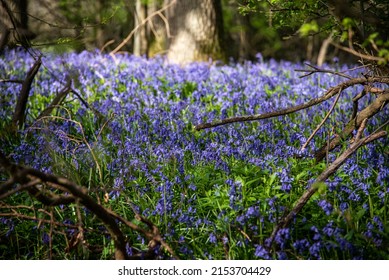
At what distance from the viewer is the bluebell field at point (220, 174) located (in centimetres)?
334

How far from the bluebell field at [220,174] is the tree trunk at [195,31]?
311 centimetres

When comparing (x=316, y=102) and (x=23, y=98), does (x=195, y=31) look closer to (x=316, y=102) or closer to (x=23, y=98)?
(x=23, y=98)

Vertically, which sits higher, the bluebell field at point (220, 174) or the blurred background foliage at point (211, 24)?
the blurred background foliage at point (211, 24)

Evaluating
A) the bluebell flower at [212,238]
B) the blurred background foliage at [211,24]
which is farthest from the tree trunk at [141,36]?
the bluebell flower at [212,238]

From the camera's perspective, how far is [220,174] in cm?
A: 407

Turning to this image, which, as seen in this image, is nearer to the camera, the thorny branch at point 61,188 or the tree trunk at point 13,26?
the thorny branch at point 61,188

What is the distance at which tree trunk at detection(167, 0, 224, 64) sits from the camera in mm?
9109

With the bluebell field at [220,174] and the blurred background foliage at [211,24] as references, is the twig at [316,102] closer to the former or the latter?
the blurred background foliage at [211,24]

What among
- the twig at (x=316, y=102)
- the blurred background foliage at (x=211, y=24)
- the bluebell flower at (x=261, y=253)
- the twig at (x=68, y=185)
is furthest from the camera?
the twig at (x=316, y=102)

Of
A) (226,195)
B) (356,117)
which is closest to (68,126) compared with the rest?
(226,195)

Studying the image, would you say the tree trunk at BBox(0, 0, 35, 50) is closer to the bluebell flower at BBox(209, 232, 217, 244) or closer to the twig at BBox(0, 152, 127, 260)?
the twig at BBox(0, 152, 127, 260)

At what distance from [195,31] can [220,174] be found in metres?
5.45

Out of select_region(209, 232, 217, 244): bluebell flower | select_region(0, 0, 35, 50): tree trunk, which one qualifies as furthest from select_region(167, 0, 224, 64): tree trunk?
select_region(209, 232, 217, 244): bluebell flower
